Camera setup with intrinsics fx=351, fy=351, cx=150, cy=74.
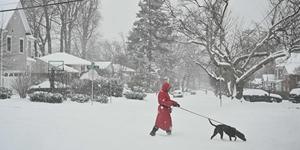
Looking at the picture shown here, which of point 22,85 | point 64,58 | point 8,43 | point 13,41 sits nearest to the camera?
point 22,85

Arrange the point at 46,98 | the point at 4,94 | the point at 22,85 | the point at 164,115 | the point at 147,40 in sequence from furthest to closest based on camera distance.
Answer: the point at 147,40 < the point at 22,85 < the point at 4,94 < the point at 46,98 < the point at 164,115

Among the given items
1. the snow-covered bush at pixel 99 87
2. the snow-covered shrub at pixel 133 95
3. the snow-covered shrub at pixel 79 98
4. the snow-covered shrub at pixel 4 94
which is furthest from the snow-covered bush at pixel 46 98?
the snow-covered shrub at pixel 133 95

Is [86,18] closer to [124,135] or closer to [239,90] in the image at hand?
[239,90]

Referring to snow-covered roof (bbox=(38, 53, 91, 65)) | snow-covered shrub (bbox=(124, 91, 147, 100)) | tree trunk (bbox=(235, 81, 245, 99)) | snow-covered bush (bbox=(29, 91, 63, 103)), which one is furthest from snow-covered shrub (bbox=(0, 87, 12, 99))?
tree trunk (bbox=(235, 81, 245, 99))

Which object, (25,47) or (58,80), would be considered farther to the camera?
(25,47)

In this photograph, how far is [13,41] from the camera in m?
38.2

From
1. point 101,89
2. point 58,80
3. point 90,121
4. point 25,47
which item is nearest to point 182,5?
point 101,89

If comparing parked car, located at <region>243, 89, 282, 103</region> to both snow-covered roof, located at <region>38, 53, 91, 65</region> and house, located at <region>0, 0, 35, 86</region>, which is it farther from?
house, located at <region>0, 0, 35, 86</region>

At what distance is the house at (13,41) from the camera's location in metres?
36.1

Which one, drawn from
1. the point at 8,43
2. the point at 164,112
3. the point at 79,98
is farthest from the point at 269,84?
the point at 164,112

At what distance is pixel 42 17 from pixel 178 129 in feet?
145

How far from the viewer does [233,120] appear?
16.2 metres

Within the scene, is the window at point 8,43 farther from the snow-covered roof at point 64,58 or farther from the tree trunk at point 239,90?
the tree trunk at point 239,90

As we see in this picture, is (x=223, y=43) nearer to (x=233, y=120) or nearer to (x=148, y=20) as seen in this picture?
(x=233, y=120)
